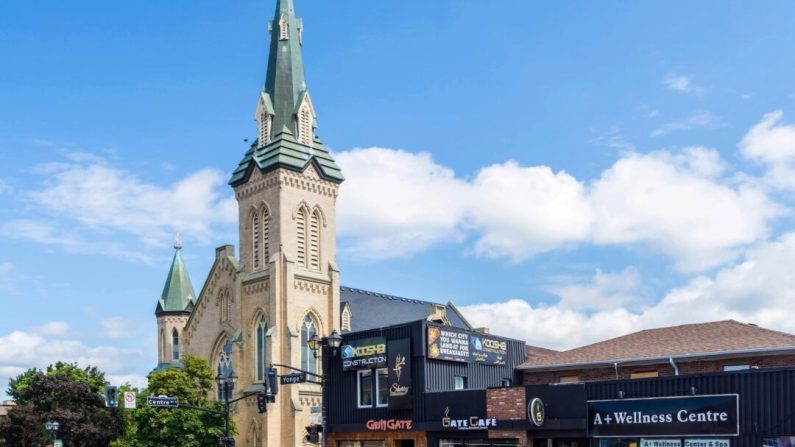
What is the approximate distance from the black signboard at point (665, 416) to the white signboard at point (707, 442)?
24cm

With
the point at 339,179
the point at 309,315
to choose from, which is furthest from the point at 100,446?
the point at 339,179

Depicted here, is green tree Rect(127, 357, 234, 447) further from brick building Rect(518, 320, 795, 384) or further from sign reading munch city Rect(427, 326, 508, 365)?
brick building Rect(518, 320, 795, 384)

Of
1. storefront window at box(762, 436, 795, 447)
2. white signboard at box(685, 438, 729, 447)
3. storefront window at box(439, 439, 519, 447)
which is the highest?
storefront window at box(762, 436, 795, 447)

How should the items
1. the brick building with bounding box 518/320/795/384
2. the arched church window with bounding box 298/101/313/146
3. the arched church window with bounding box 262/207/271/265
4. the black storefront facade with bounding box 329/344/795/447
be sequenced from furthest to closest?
the arched church window with bounding box 298/101/313/146, the arched church window with bounding box 262/207/271/265, the brick building with bounding box 518/320/795/384, the black storefront facade with bounding box 329/344/795/447

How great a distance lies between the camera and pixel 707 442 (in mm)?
28141

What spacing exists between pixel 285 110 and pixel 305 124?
1.76 m

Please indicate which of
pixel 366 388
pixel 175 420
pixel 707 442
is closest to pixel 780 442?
pixel 707 442

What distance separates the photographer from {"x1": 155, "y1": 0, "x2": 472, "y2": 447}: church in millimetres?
60625

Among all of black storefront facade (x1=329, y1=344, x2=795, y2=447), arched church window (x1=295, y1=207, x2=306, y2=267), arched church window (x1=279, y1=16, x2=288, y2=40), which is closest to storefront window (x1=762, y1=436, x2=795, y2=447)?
black storefront facade (x1=329, y1=344, x2=795, y2=447)

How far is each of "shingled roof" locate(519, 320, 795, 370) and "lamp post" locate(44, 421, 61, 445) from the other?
98.0 feet

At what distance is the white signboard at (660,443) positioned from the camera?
94.2 feet

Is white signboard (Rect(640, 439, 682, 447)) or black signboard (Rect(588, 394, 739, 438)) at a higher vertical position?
black signboard (Rect(588, 394, 739, 438))

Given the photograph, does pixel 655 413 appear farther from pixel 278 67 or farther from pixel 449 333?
pixel 278 67

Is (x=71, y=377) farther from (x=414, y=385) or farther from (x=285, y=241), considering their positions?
(x=414, y=385)
